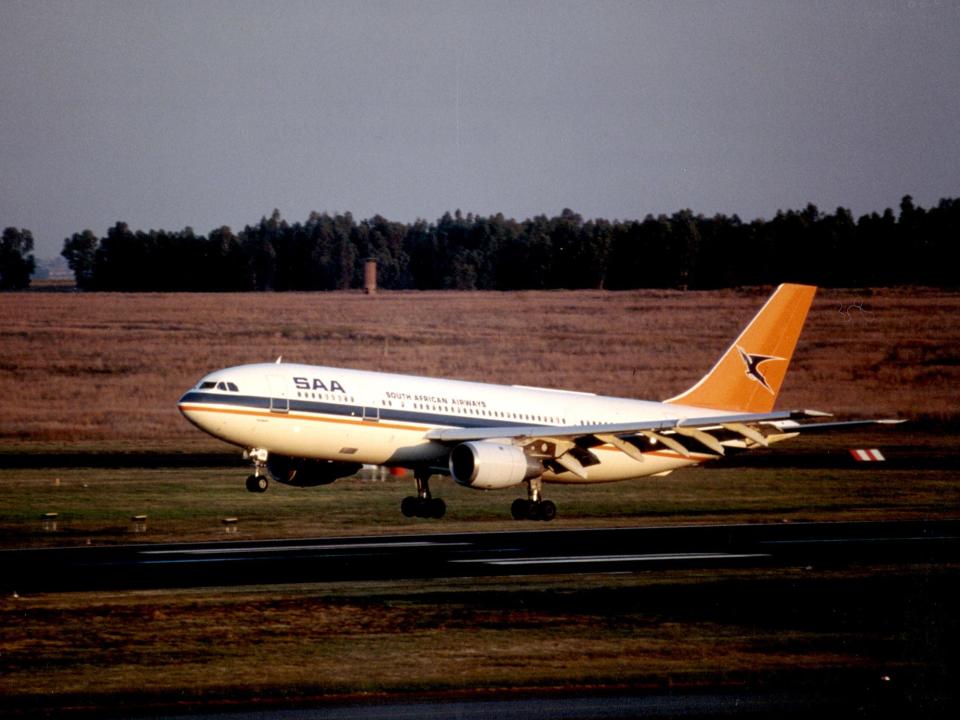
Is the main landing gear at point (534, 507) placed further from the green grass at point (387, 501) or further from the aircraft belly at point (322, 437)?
the aircraft belly at point (322, 437)

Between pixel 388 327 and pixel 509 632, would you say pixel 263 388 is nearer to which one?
pixel 509 632

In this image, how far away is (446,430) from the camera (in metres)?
42.6

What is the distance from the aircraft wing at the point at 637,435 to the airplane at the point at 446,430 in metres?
0.04

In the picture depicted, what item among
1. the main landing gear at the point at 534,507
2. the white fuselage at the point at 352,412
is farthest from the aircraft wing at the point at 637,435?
the main landing gear at the point at 534,507

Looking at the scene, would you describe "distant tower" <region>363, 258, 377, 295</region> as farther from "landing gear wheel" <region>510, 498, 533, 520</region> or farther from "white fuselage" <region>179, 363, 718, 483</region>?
"landing gear wheel" <region>510, 498, 533, 520</region>

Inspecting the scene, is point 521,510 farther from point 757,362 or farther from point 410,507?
point 757,362

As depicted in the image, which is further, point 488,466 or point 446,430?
point 446,430

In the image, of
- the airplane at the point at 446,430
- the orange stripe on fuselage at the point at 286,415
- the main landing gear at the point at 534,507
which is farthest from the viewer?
the main landing gear at the point at 534,507

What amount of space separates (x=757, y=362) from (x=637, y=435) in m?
8.01

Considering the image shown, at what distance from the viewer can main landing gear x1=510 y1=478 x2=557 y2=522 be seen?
43062 millimetres

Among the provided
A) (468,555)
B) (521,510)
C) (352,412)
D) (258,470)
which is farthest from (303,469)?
(468,555)

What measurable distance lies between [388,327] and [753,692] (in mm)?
85227

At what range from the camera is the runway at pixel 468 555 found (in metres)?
30.2

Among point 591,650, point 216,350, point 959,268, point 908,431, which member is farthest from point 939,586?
point 959,268
